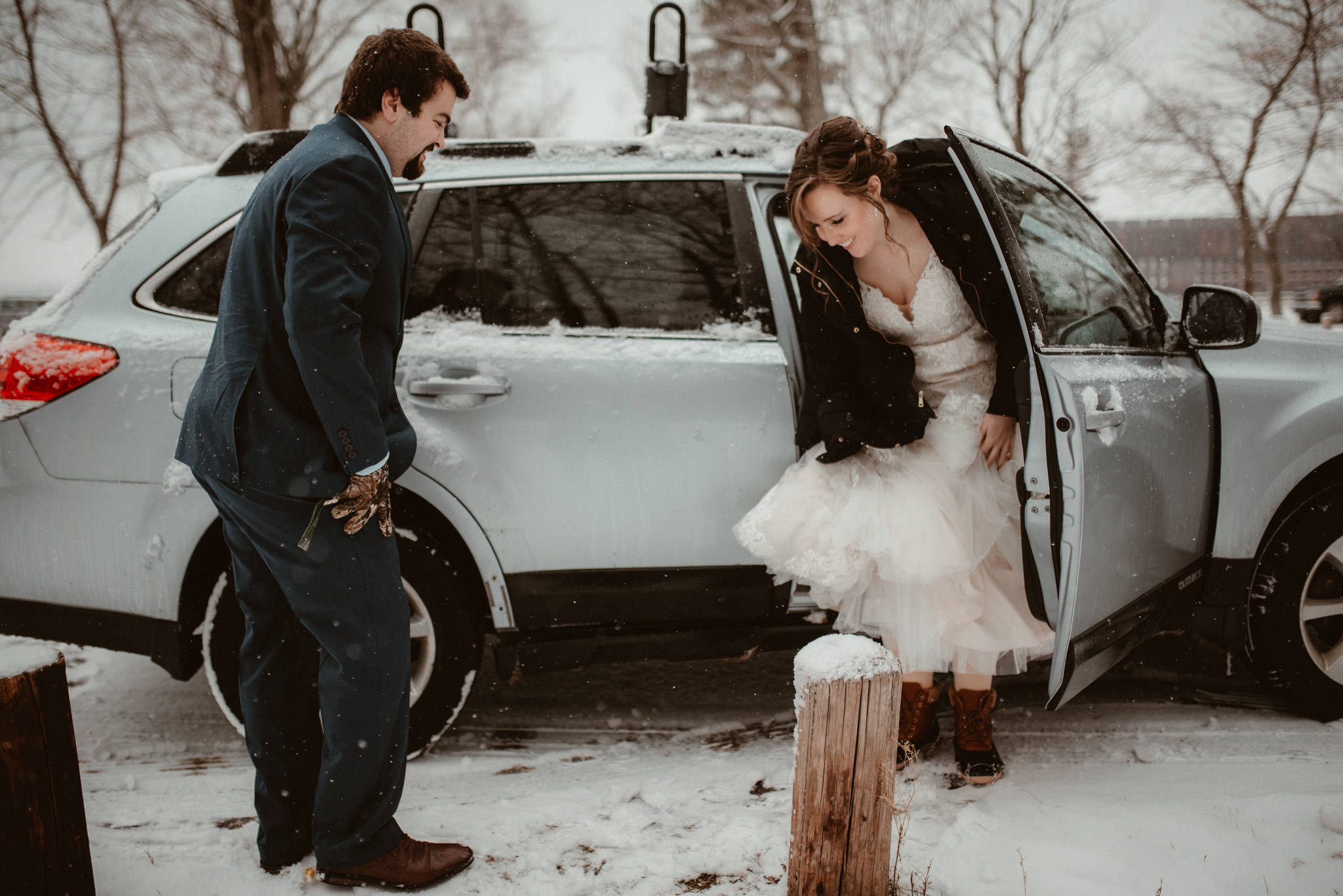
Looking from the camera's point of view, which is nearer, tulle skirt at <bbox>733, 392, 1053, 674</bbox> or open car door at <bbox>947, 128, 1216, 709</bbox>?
open car door at <bbox>947, 128, 1216, 709</bbox>

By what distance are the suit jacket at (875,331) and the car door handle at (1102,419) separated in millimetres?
200

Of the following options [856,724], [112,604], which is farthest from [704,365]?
[112,604]

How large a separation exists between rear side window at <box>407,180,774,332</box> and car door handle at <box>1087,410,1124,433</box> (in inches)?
34.4

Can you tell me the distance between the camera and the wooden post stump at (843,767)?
158cm

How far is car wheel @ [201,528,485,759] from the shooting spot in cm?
228

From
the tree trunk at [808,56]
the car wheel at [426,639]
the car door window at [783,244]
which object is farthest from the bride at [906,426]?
the tree trunk at [808,56]

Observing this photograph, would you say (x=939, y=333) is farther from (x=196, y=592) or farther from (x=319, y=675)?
(x=196, y=592)

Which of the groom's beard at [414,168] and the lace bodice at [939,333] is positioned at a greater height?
the groom's beard at [414,168]

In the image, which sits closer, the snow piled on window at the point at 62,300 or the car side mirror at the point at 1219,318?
the snow piled on window at the point at 62,300

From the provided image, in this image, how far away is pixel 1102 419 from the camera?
201 cm

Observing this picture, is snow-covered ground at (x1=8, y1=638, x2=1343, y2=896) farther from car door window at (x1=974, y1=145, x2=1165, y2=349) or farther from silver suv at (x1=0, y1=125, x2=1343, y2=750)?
car door window at (x1=974, y1=145, x2=1165, y2=349)

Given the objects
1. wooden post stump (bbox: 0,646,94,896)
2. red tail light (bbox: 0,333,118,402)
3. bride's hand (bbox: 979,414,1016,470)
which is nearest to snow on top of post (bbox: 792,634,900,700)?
bride's hand (bbox: 979,414,1016,470)

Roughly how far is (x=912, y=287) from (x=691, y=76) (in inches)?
792

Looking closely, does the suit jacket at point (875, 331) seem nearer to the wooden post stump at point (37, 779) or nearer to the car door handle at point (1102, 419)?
the car door handle at point (1102, 419)
